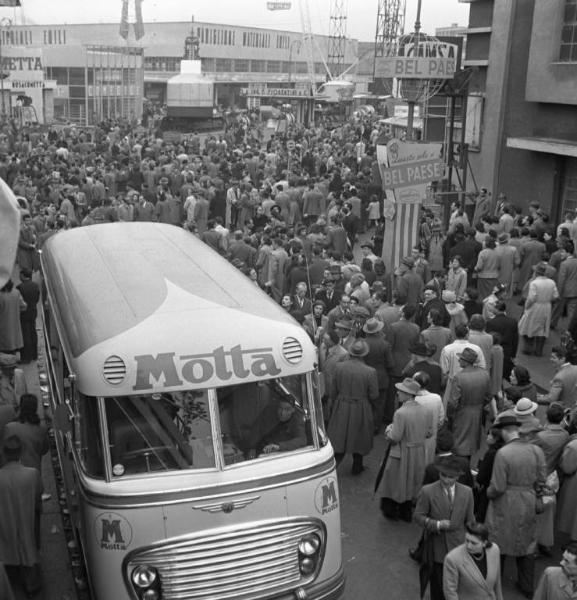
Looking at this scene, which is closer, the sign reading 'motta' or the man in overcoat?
the man in overcoat

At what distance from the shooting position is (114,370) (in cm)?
615

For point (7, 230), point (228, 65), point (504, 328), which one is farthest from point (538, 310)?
point (228, 65)

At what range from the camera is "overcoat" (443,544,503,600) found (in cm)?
575

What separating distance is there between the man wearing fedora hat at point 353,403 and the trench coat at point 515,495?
2.19 meters

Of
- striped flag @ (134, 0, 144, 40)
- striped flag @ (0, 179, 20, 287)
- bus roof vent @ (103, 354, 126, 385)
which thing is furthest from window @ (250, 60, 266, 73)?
striped flag @ (0, 179, 20, 287)

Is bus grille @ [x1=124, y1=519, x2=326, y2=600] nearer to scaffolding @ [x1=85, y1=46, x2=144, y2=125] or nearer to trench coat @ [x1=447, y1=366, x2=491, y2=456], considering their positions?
trench coat @ [x1=447, y1=366, x2=491, y2=456]

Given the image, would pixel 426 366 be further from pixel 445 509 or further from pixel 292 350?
pixel 292 350

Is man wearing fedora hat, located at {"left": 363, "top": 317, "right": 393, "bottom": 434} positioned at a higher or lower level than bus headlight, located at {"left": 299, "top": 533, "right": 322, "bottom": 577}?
higher

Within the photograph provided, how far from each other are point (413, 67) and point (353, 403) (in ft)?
38.8

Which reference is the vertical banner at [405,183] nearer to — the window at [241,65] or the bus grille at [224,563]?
the bus grille at [224,563]

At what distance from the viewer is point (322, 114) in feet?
221

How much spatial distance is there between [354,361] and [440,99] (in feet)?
68.6

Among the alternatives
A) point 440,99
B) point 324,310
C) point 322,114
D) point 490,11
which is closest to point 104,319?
point 324,310

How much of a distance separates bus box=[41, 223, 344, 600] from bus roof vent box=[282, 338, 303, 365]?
0.01 meters
